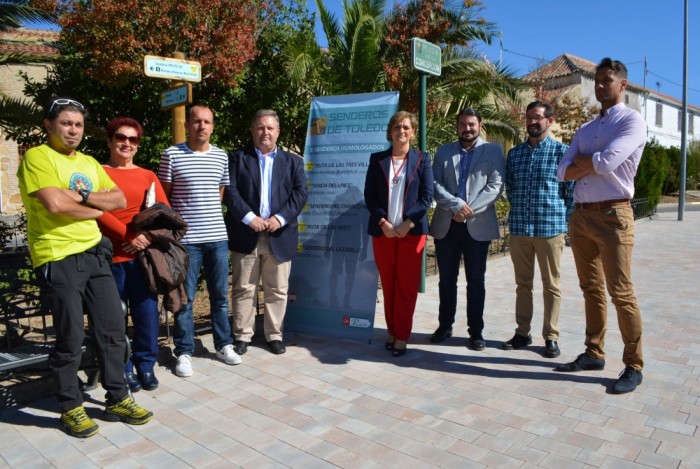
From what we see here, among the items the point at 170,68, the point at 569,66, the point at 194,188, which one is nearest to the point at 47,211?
the point at 194,188

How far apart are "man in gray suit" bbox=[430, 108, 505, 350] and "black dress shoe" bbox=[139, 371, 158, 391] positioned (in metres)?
2.51

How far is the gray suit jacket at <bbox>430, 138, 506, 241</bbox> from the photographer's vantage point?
4.82 meters

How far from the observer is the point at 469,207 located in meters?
4.80

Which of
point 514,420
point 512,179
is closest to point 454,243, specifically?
point 512,179

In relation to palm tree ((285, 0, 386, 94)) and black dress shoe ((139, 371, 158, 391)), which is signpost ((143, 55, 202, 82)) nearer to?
black dress shoe ((139, 371, 158, 391))

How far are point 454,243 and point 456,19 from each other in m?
7.14

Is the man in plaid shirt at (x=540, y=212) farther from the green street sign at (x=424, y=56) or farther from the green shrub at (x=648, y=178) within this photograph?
the green shrub at (x=648, y=178)

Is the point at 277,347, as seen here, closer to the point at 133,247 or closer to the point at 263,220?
the point at 263,220

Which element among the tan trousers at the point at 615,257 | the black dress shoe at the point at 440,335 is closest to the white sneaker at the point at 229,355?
the black dress shoe at the point at 440,335

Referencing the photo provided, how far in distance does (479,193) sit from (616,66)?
145 cm

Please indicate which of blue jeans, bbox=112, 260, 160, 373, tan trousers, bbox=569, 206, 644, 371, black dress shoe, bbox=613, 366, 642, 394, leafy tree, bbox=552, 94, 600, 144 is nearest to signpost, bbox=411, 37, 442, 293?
tan trousers, bbox=569, 206, 644, 371

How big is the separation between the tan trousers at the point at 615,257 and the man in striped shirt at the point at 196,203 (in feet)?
8.82

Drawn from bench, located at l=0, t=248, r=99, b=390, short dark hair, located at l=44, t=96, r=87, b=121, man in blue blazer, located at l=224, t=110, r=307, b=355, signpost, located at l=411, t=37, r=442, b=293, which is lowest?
bench, located at l=0, t=248, r=99, b=390

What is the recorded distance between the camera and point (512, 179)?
16.2 ft
